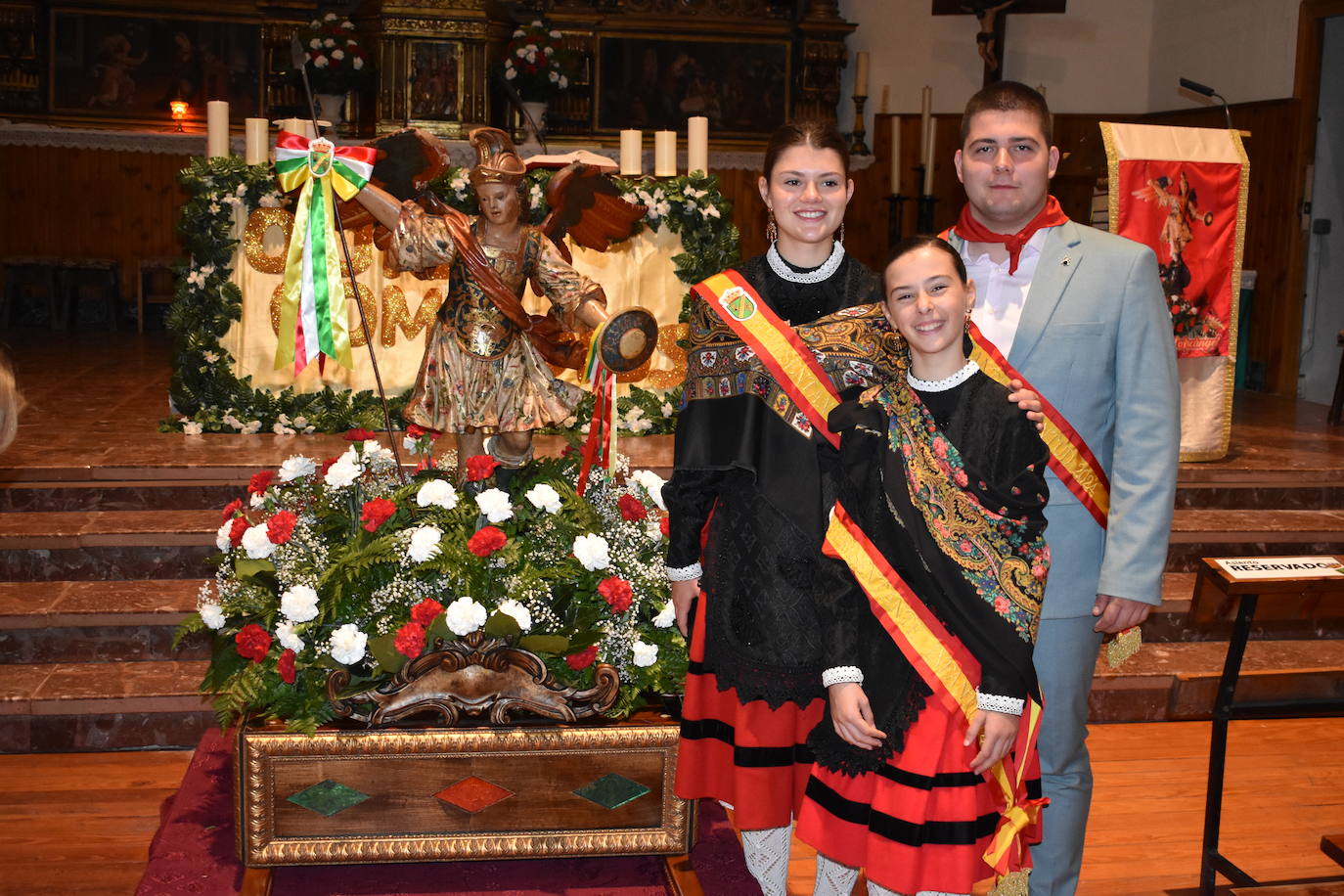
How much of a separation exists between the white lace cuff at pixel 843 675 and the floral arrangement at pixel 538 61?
767 cm

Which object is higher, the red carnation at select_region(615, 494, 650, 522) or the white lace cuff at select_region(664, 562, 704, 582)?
the white lace cuff at select_region(664, 562, 704, 582)

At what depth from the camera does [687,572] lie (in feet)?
8.03

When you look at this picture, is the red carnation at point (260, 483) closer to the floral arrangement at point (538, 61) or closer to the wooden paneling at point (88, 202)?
the floral arrangement at point (538, 61)

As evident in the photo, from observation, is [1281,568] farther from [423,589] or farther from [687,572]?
[423,589]

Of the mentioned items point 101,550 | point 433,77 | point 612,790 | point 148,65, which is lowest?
point 612,790

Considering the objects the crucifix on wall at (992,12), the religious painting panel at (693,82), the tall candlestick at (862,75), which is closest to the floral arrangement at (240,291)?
the crucifix on wall at (992,12)

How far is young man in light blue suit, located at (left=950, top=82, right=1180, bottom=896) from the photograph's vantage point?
97.8 inches

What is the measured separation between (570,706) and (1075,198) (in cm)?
884

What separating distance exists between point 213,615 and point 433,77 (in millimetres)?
7159

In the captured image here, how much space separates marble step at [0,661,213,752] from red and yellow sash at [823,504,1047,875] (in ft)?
8.98

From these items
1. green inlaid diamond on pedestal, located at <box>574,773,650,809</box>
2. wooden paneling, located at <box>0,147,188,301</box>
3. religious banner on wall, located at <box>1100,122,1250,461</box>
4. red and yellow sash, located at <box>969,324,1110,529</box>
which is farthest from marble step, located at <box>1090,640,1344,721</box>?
wooden paneling, located at <box>0,147,188,301</box>

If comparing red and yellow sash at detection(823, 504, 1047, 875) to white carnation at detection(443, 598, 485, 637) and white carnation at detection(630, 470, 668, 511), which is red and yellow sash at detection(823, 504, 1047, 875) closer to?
white carnation at detection(443, 598, 485, 637)

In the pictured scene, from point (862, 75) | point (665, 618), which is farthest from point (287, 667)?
point (862, 75)

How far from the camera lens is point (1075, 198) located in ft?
35.0
